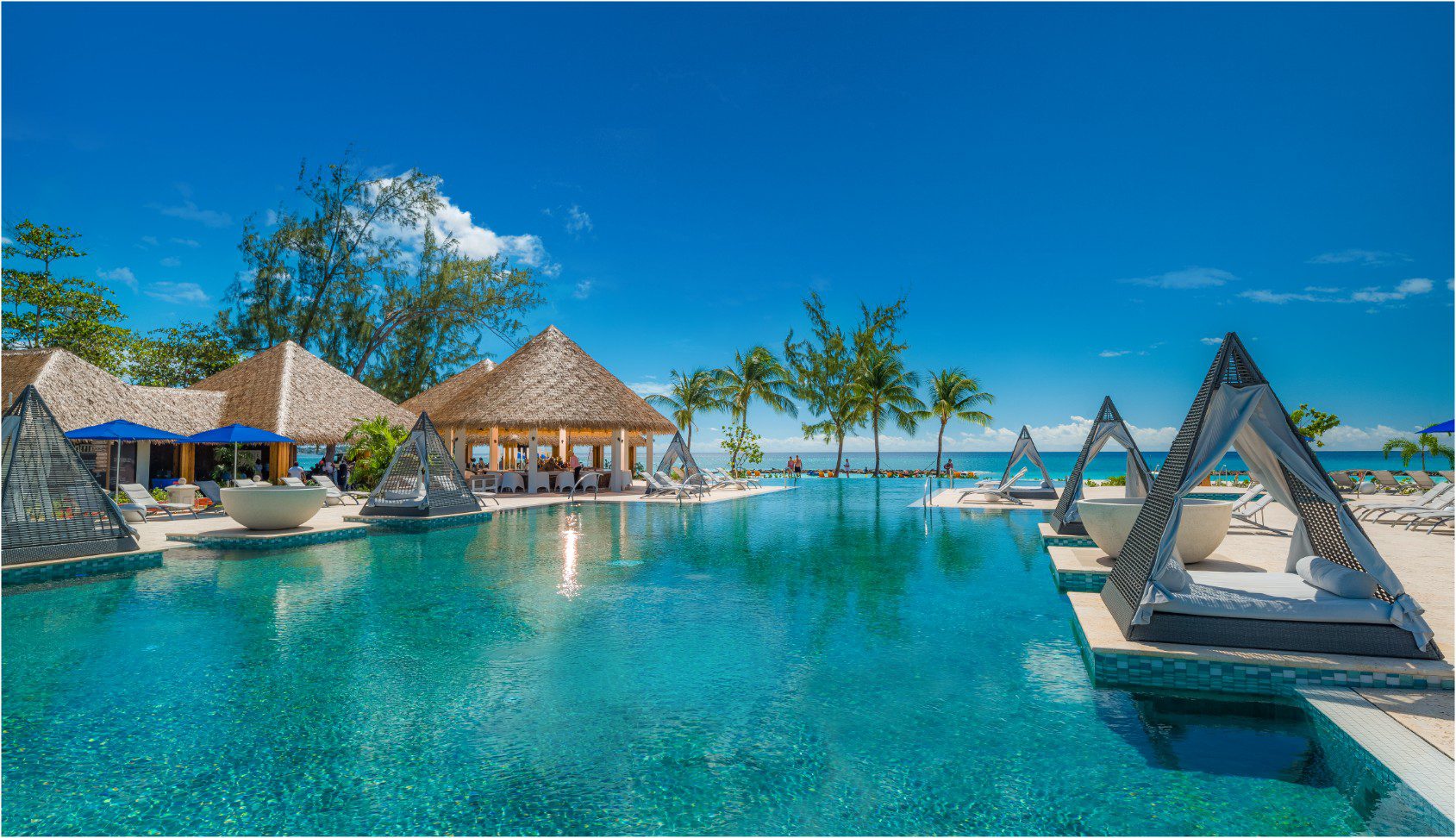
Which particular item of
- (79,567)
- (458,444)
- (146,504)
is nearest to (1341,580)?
(79,567)

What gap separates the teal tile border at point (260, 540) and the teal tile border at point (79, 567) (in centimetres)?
121

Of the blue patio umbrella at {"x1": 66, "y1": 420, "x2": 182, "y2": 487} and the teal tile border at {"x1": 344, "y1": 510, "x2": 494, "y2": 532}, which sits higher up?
the blue patio umbrella at {"x1": 66, "y1": 420, "x2": 182, "y2": 487}

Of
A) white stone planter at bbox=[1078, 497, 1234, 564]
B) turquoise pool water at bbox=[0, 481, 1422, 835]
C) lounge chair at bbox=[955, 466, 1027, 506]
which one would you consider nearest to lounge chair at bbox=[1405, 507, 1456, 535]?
white stone planter at bbox=[1078, 497, 1234, 564]

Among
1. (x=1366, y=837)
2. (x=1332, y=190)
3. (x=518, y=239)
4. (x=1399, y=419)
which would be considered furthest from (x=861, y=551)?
(x=518, y=239)

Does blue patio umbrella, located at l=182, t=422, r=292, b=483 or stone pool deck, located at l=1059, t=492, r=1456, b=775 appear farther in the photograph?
blue patio umbrella, located at l=182, t=422, r=292, b=483

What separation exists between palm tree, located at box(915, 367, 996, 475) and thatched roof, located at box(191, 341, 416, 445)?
21.6 metres

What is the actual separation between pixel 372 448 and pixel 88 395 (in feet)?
21.1

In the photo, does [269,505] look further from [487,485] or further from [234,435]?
[487,485]

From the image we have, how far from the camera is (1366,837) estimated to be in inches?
97.3

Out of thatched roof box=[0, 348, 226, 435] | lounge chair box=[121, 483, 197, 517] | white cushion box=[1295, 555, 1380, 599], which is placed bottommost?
white cushion box=[1295, 555, 1380, 599]

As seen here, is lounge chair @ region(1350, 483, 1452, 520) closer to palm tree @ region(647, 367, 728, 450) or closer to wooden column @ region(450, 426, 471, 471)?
wooden column @ region(450, 426, 471, 471)

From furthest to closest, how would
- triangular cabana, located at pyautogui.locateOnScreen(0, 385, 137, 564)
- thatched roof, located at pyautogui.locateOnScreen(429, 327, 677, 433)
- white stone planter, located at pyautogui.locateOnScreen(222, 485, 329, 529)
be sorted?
thatched roof, located at pyautogui.locateOnScreen(429, 327, 677, 433), white stone planter, located at pyautogui.locateOnScreen(222, 485, 329, 529), triangular cabana, located at pyautogui.locateOnScreen(0, 385, 137, 564)

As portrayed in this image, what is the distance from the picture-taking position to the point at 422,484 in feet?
42.2

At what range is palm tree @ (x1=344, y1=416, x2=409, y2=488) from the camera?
18547 millimetres
